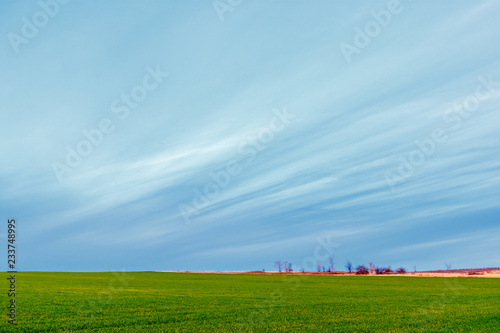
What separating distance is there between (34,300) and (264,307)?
1510 centimetres

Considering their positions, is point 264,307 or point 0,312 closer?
point 0,312

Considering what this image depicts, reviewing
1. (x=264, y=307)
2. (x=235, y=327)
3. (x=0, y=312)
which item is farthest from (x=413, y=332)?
(x=0, y=312)

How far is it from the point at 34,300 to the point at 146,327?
1394 cm

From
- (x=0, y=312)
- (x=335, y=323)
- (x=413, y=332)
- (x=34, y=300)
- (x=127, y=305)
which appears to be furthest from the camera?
(x=34, y=300)

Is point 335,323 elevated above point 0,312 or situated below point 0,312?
below

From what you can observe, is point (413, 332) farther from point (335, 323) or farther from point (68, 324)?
point (68, 324)

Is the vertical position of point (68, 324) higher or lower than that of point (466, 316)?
higher

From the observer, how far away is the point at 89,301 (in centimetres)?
2817

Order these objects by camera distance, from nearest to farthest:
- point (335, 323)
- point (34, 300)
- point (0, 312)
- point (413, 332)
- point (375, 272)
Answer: point (413, 332) < point (335, 323) < point (0, 312) < point (34, 300) < point (375, 272)

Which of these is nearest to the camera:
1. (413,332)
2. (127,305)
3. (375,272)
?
(413,332)

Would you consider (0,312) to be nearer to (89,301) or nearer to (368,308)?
(89,301)

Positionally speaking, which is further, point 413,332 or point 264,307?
point 264,307

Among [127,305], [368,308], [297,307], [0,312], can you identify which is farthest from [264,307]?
[0,312]

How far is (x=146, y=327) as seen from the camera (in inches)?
709
